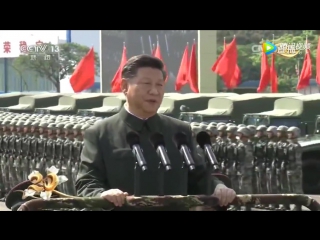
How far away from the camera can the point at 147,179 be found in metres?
2.31

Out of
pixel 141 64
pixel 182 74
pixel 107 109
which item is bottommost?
pixel 107 109

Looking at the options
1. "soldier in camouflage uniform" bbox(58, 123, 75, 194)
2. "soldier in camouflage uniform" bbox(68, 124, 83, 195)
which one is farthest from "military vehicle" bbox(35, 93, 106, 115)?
"soldier in camouflage uniform" bbox(68, 124, 83, 195)

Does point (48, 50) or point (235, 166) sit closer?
point (235, 166)

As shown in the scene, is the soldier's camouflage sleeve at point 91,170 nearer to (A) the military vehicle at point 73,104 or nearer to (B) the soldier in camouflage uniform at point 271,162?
(B) the soldier in camouflage uniform at point 271,162

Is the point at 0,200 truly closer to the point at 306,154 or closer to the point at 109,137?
the point at 306,154

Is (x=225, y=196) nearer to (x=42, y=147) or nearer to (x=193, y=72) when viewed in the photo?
(x=42, y=147)

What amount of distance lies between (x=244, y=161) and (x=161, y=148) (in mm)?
7020

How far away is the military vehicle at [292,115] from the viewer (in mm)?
11078

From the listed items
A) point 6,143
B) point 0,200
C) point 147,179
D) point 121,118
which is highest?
point 121,118

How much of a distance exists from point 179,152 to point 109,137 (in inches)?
9.3

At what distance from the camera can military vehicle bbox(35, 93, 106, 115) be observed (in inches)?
541

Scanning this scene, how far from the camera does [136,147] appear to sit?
223 centimetres

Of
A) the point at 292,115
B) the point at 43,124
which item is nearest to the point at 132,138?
the point at 43,124

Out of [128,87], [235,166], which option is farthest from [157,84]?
[235,166]
